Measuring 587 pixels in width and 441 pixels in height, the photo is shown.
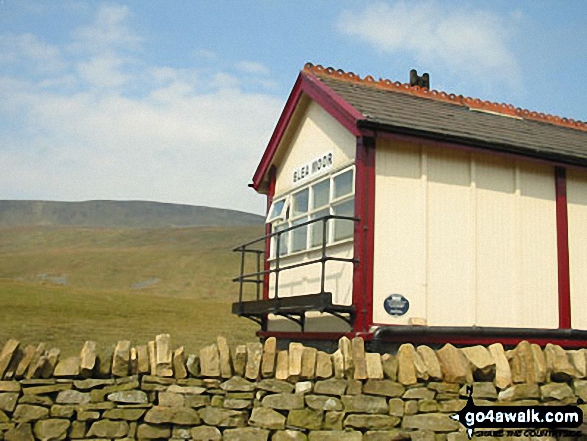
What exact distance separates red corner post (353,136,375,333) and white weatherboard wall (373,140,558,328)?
139 mm

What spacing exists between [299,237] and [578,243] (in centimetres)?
509

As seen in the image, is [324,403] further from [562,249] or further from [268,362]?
[562,249]

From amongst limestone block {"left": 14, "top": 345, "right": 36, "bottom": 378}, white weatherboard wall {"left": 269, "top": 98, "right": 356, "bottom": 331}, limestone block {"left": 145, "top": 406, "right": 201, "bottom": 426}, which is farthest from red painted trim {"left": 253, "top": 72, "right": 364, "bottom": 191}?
limestone block {"left": 14, "top": 345, "right": 36, "bottom": 378}

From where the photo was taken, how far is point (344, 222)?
1114 cm

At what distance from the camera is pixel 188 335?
2728 cm

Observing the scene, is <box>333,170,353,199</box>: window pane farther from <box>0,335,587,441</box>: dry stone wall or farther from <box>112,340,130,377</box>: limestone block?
<box>112,340,130,377</box>: limestone block

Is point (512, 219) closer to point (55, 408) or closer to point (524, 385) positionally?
point (524, 385)

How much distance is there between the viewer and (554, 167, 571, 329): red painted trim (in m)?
11.7

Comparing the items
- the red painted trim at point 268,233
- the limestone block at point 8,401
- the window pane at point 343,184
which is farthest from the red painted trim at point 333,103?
the limestone block at point 8,401

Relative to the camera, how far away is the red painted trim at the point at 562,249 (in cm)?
1172

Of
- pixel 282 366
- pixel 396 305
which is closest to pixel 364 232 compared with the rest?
pixel 396 305

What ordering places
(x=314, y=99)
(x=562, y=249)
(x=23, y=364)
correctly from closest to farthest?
(x=23, y=364)
(x=562, y=249)
(x=314, y=99)

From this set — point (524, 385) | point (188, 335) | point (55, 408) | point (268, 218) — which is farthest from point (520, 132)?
point (188, 335)

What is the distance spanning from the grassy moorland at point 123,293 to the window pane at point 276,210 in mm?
9845
